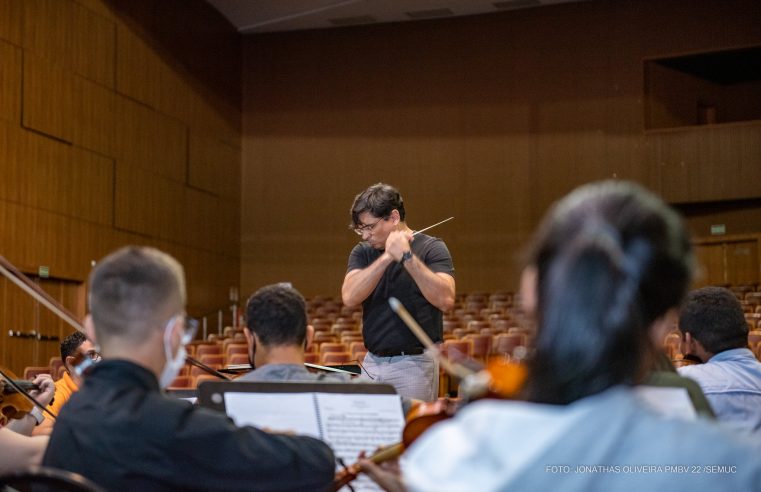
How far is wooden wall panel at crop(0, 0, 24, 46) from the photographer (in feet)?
35.8

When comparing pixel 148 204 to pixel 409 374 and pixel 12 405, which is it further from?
pixel 409 374

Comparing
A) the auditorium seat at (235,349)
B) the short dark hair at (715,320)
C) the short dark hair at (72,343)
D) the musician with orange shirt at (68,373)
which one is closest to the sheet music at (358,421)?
the short dark hair at (715,320)

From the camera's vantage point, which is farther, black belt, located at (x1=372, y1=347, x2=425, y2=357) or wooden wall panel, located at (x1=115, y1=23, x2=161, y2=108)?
wooden wall panel, located at (x1=115, y1=23, x2=161, y2=108)

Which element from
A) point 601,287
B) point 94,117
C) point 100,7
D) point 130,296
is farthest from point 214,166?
point 601,287

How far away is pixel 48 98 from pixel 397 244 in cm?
884

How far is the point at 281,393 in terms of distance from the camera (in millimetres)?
2352

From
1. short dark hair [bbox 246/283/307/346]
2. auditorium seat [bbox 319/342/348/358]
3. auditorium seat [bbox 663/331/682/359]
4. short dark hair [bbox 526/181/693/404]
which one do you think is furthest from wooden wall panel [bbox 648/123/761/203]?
short dark hair [bbox 526/181/693/404]

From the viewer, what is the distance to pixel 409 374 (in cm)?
390

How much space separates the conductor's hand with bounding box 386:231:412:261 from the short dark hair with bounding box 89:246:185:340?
1976 millimetres

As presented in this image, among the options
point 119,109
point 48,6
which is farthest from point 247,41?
point 48,6

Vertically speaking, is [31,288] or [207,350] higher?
[31,288]

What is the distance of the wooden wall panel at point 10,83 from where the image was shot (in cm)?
1087

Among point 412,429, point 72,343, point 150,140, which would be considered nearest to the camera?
point 412,429

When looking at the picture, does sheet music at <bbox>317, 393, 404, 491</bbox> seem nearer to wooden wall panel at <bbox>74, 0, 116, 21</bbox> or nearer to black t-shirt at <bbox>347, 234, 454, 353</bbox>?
black t-shirt at <bbox>347, 234, 454, 353</bbox>
